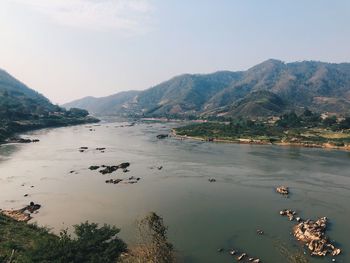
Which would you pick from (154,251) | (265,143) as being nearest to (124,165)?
(154,251)

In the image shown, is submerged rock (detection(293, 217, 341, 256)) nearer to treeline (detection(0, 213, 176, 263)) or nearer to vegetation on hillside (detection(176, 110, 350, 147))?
treeline (detection(0, 213, 176, 263))

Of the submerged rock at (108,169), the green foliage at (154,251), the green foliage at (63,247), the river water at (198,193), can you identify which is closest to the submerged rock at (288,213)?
the river water at (198,193)

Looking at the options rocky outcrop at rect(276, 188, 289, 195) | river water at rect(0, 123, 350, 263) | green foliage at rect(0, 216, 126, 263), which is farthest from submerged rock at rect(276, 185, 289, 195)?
green foliage at rect(0, 216, 126, 263)

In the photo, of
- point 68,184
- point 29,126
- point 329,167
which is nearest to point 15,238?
point 68,184

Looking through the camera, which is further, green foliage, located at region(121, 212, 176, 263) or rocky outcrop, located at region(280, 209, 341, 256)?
rocky outcrop, located at region(280, 209, 341, 256)

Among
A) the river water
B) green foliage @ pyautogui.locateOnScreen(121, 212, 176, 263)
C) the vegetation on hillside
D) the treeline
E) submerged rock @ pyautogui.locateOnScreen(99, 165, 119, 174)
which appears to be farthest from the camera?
the vegetation on hillside

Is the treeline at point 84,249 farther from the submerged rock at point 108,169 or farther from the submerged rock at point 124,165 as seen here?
the submerged rock at point 124,165

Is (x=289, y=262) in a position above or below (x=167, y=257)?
below

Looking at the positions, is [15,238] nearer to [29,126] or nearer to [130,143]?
[130,143]
